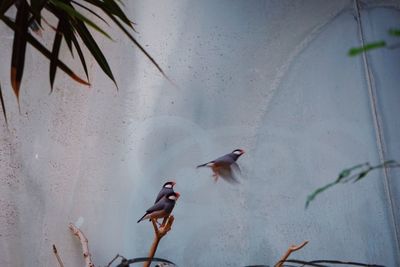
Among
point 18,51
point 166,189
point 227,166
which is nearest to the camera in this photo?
point 18,51

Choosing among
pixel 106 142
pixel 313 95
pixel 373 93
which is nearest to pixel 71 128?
pixel 106 142

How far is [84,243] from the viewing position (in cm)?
191

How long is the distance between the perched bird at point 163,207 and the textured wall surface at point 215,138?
181 mm

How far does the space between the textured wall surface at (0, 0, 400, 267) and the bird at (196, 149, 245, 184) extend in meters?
0.03

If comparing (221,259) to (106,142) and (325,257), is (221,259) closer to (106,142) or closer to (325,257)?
(325,257)

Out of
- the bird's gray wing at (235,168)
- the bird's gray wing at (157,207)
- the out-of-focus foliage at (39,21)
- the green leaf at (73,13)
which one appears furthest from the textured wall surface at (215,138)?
the green leaf at (73,13)

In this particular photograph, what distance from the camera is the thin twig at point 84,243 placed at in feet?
6.09

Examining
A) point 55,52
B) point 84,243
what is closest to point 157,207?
point 84,243

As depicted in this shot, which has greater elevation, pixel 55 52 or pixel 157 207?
pixel 55 52

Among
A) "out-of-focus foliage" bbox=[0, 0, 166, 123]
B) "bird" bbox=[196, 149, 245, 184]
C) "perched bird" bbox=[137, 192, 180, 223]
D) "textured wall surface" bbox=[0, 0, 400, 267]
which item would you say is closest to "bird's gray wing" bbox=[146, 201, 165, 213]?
"perched bird" bbox=[137, 192, 180, 223]

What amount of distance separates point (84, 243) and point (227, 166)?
0.60m

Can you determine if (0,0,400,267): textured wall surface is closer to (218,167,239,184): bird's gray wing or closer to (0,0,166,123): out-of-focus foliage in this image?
(218,167,239,184): bird's gray wing

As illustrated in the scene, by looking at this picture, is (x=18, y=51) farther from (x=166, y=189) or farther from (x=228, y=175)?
(x=228, y=175)

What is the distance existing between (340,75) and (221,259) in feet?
2.91
